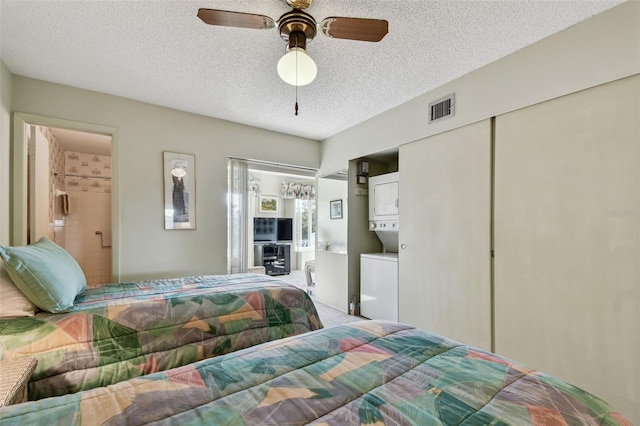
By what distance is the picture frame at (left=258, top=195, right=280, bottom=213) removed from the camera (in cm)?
716

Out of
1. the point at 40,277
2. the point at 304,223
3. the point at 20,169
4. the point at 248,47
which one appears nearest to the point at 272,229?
the point at 304,223

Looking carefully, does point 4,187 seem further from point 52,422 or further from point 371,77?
point 371,77

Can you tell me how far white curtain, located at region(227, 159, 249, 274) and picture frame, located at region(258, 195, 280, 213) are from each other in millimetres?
3214

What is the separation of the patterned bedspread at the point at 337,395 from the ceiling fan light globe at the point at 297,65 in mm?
1509

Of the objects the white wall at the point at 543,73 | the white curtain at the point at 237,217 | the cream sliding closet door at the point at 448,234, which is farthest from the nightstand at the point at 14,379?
the white wall at the point at 543,73

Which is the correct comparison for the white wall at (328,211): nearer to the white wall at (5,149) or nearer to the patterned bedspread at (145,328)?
the patterned bedspread at (145,328)

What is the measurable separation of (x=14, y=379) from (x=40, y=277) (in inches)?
26.9

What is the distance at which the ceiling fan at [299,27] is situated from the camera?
151cm

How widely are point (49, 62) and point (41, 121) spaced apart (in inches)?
24.0

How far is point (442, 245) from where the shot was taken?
275 centimetres

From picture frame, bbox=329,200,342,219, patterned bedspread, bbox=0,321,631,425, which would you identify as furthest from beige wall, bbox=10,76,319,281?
patterned bedspread, bbox=0,321,631,425

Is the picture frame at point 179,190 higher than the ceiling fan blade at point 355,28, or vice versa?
the ceiling fan blade at point 355,28

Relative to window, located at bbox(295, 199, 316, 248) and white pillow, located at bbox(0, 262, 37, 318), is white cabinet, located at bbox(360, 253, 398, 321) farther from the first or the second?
window, located at bbox(295, 199, 316, 248)

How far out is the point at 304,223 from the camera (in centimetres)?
768
